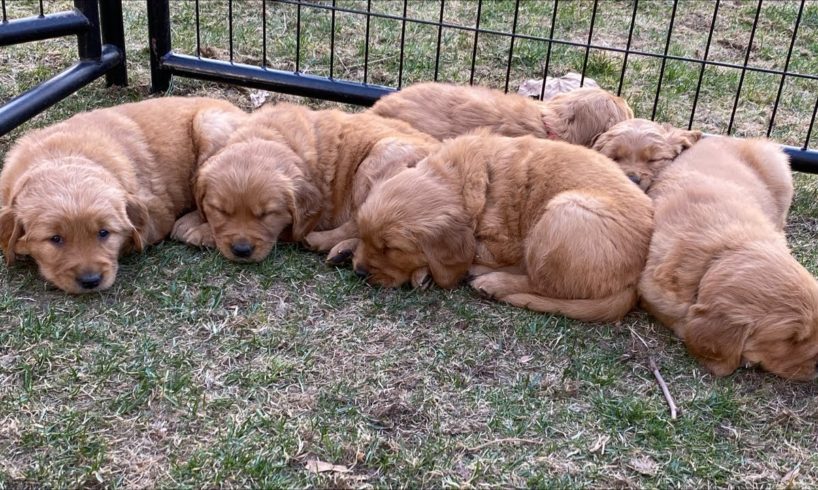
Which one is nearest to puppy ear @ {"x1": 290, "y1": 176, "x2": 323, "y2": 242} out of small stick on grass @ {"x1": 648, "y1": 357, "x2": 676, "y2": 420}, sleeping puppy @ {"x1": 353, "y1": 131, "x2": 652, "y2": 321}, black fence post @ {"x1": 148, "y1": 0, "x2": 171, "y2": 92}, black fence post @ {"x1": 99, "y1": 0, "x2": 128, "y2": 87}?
sleeping puppy @ {"x1": 353, "y1": 131, "x2": 652, "y2": 321}

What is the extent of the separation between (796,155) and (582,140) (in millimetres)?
1436

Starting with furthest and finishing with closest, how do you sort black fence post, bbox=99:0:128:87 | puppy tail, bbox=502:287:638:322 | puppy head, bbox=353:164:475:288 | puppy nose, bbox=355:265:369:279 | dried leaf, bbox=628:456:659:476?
black fence post, bbox=99:0:128:87 < puppy nose, bbox=355:265:369:279 < puppy head, bbox=353:164:475:288 < puppy tail, bbox=502:287:638:322 < dried leaf, bbox=628:456:659:476

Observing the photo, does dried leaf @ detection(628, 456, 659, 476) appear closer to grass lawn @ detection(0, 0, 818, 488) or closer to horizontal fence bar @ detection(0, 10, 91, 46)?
grass lawn @ detection(0, 0, 818, 488)

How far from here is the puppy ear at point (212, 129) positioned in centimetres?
466

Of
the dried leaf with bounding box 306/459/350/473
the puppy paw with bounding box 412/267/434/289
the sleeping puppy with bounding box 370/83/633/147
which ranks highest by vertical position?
the sleeping puppy with bounding box 370/83/633/147

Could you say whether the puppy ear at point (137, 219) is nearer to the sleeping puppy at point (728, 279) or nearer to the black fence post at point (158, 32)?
the black fence post at point (158, 32)

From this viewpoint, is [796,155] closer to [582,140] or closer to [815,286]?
[582,140]

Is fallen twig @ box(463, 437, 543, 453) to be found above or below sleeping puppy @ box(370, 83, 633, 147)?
below

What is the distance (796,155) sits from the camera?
5.47 meters

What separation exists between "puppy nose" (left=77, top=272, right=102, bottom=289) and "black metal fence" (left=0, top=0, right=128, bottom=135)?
1643 mm

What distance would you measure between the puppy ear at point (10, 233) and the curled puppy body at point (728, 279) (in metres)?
2.92

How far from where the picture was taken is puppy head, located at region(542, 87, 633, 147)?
5250 millimetres

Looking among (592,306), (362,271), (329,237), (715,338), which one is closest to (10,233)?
(329,237)

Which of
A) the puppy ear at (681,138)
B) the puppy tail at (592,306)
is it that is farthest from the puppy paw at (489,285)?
the puppy ear at (681,138)
